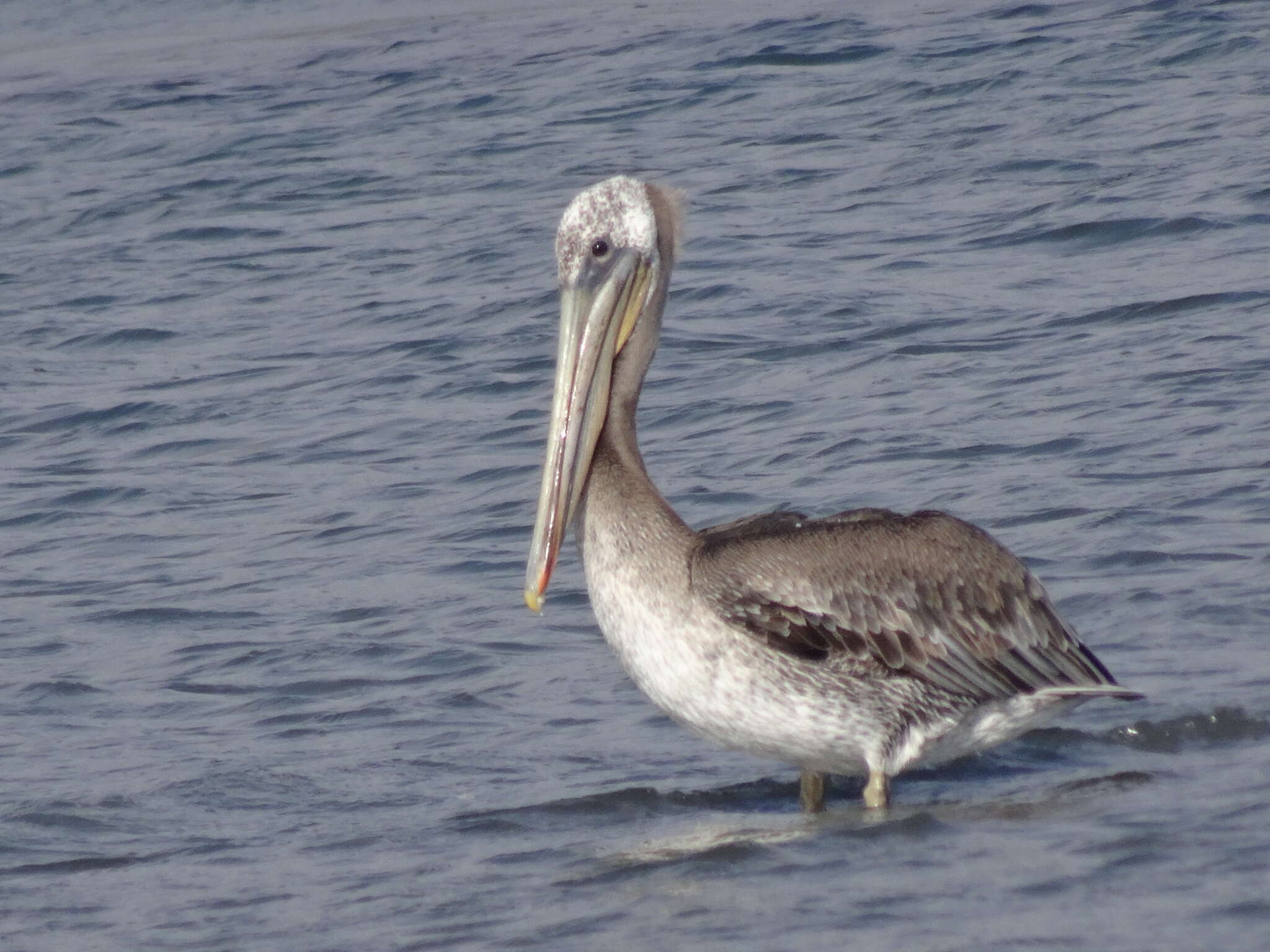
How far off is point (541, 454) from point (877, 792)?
341 cm

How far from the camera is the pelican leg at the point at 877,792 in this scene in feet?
15.9

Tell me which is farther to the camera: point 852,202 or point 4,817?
point 852,202

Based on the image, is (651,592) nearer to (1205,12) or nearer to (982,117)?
(982,117)

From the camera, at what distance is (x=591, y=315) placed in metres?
5.07

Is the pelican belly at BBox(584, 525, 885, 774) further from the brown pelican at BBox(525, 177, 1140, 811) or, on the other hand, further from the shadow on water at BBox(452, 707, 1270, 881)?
the shadow on water at BBox(452, 707, 1270, 881)

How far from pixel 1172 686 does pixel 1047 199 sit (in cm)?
577

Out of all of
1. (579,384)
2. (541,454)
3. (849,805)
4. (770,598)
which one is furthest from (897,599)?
(541,454)

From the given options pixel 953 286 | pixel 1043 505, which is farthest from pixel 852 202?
pixel 1043 505

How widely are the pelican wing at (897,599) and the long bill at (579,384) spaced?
34 centimetres

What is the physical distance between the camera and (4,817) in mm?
5121

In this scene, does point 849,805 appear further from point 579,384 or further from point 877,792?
point 579,384

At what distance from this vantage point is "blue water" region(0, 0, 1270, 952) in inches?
177

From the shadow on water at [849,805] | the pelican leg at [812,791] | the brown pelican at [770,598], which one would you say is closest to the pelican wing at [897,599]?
the brown pelican at [770,598]

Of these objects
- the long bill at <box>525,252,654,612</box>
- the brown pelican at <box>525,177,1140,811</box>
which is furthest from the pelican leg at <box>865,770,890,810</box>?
the long bill at <box>525,252,654,612</box>
